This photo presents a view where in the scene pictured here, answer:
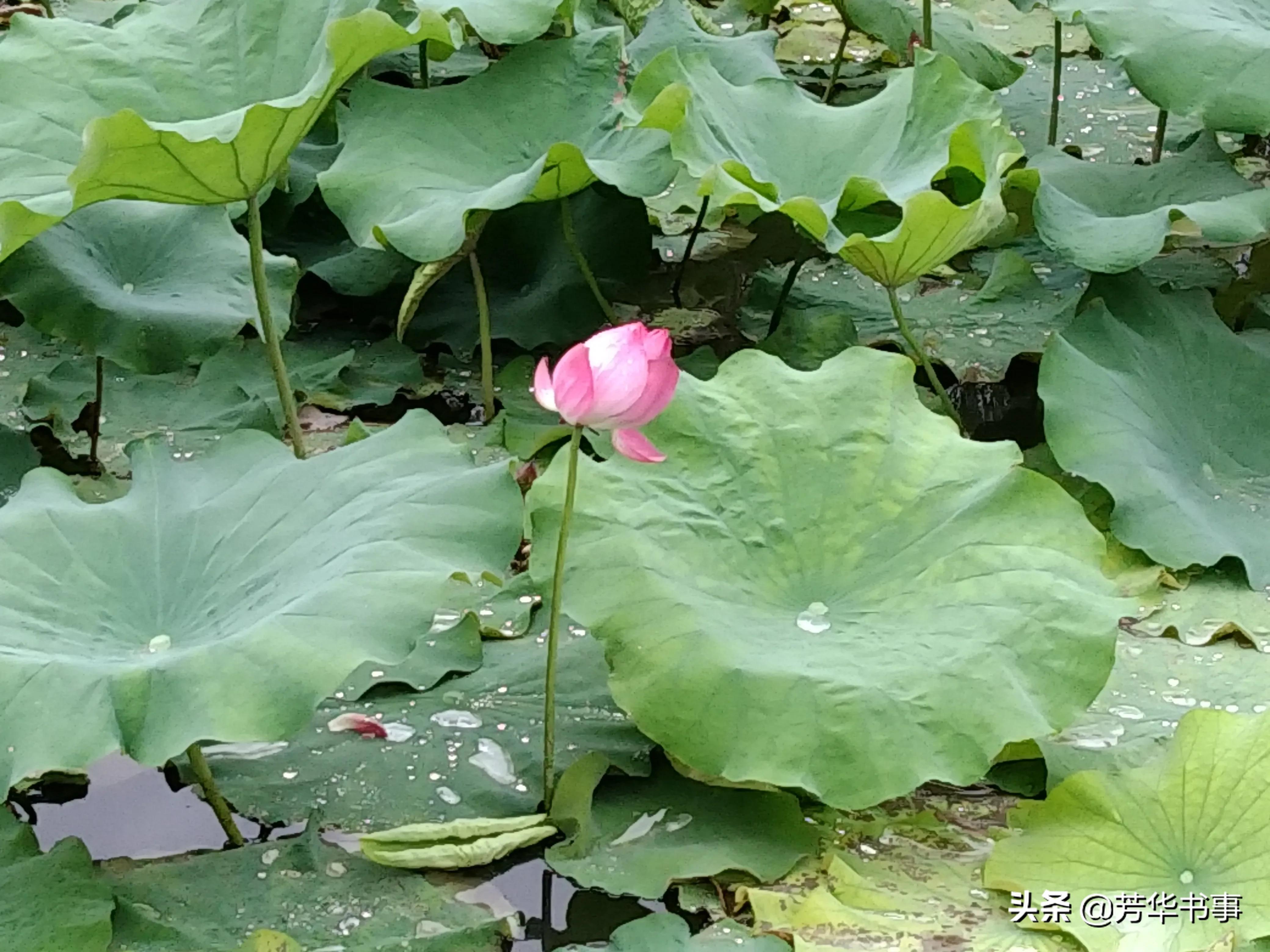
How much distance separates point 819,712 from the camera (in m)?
1.23

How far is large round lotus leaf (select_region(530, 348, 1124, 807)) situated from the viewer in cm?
123

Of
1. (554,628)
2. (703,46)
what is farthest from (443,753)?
(703,46)

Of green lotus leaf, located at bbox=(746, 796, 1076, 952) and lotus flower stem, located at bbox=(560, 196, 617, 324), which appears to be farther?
lotus flower stem, located at bbox=(560, 196, 617, 324)

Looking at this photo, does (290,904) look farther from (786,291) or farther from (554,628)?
(786,291)

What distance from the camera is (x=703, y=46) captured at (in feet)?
7.07

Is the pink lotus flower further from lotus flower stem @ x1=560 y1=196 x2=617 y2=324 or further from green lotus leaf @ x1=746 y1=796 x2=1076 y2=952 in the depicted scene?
lotus flower stem @ x1=560 y1=196 x2=617 y2=324

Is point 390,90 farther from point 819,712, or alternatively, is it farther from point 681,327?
point 819,712

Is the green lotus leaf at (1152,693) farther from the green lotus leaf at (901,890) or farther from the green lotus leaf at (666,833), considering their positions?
the green lotus leaf at (666,833)

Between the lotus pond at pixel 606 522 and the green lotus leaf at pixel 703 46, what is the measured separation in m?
0.01

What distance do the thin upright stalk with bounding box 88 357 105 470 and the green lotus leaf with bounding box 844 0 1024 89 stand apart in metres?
1.43

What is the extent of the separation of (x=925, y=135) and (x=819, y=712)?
90 centimetres

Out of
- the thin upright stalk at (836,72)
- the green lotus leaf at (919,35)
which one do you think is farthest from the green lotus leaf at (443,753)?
the thin upright stalk at (836,72)

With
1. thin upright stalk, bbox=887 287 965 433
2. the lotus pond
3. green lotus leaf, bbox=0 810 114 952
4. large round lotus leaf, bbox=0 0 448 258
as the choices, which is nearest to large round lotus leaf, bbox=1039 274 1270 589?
the lotus pond

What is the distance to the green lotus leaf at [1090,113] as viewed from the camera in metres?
2.55
